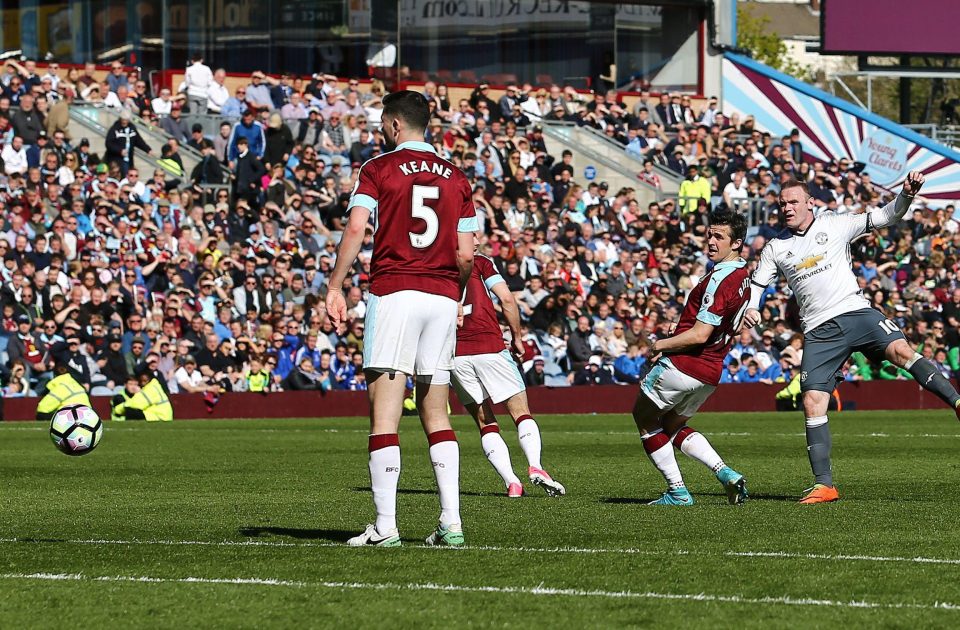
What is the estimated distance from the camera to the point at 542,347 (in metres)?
27.4

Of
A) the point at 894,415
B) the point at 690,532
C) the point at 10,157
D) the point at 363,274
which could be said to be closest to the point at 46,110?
the point at 10,157

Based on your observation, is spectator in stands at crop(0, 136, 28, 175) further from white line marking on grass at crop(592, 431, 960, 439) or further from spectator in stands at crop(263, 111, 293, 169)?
white line marking on grass at crop(592, 431, 960, 439)

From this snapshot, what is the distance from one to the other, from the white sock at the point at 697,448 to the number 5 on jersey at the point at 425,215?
351 centimetres

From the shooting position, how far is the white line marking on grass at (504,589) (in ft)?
21.9

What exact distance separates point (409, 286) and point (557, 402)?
61.8 feet

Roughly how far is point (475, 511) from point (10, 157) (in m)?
18.2

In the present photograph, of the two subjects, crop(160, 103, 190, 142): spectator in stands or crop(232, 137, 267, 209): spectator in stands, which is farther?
crop(160, 103, 190, 142): spectator in stands

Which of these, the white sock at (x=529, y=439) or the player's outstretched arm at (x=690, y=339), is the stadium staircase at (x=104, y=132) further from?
the player's outstretched arm at (x=690, y=339)

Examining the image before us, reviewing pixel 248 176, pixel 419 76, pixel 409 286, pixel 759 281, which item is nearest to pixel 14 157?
pixel 248 176

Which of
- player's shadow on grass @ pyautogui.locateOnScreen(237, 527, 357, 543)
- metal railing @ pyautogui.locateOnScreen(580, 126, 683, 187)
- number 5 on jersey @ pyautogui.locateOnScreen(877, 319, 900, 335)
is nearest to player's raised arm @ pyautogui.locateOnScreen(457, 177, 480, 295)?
player's shadow on grass @ pyautogui.locateOnScreen(237, 527, 357, 543)

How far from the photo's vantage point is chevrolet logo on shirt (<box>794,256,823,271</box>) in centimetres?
1153

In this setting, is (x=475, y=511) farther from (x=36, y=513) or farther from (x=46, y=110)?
(x=46, y=110)

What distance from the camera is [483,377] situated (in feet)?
41.8

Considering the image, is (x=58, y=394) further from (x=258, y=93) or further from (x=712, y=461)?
(x=712, y=461)
